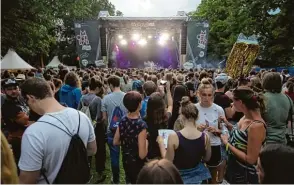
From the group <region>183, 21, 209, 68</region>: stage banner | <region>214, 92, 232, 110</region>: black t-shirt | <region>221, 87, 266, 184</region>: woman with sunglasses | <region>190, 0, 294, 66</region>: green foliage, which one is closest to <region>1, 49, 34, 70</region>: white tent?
<region>183, 21, 209, 68</region>: stage banner

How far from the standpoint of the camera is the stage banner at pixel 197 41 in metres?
20.5

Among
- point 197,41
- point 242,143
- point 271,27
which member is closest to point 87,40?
point 197,41

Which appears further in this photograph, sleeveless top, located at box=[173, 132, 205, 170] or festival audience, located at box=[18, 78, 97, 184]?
sleeveless top, located at box=[173, 132, 205, 170]

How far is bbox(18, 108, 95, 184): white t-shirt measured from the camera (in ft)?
7.85

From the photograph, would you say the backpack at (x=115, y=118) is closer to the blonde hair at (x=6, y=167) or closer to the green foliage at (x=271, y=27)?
the blonde hair at (x=6, y=167)

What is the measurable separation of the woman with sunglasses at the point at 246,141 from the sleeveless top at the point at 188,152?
0.30 meters

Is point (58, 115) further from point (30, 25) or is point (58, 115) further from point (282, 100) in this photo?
point (30, 25)

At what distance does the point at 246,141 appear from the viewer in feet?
9.89

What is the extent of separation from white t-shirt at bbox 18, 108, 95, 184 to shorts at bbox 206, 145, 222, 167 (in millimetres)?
1977

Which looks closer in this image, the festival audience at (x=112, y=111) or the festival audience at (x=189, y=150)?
the festival audience at (x=189, y=150)

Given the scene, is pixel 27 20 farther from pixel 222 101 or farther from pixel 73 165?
pixel 73 165

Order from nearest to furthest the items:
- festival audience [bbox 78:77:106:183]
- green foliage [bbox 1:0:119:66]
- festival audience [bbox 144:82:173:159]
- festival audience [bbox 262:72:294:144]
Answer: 1. festival audience [bbox 144:82:173:159]
2. festival audience [bbox 262:72:294:144]
3. festival audience [bbox 78:77:106:183]
4. green foliage [bbox 1:0:119:66]

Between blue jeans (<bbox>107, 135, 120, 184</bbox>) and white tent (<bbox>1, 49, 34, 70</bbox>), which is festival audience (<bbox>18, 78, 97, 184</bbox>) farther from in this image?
white tent (<bbox>1, 49, 34, 70</bbox>)

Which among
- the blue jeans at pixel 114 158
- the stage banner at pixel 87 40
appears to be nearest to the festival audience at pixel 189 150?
the blue jeans at pixel 114 158
